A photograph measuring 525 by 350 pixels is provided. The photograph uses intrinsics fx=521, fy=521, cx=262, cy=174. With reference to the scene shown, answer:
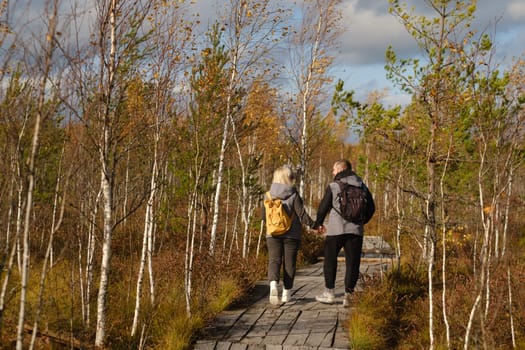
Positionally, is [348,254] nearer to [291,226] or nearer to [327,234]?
[327,234]

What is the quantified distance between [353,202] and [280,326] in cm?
182

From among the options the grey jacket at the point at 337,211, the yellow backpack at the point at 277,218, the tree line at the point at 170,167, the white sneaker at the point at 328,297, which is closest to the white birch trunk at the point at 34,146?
the tree line at the point at 170,167

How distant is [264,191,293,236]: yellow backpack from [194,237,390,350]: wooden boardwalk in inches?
42.7

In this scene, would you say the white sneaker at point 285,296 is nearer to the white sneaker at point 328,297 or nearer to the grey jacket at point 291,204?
the white sneaker at point 328,297

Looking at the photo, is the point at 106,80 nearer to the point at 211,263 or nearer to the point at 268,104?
the point at 211,263

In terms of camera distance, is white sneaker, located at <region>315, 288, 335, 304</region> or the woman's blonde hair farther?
white sneaker, located at <region>315, 288, 335, 304</region>

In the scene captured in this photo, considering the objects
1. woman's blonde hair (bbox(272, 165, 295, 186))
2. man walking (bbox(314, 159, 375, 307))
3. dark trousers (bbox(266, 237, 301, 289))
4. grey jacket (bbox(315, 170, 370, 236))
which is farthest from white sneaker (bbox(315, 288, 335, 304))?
woman's blonde hair (bbox(272, 165, 295, 186))

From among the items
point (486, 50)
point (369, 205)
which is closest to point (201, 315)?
point (369, 205)

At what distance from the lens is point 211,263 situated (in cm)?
741

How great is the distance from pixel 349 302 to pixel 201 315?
6.61 feet

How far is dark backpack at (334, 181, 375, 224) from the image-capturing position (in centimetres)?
673

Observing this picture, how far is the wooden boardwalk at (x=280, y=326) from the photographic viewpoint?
19.2 feet

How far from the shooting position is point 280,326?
20.9ft

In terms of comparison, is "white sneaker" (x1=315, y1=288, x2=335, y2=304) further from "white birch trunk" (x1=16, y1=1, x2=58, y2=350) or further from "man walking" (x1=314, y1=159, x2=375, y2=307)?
"white birch trunk" (x1=16, y1=1, x2=58, y2=350)
